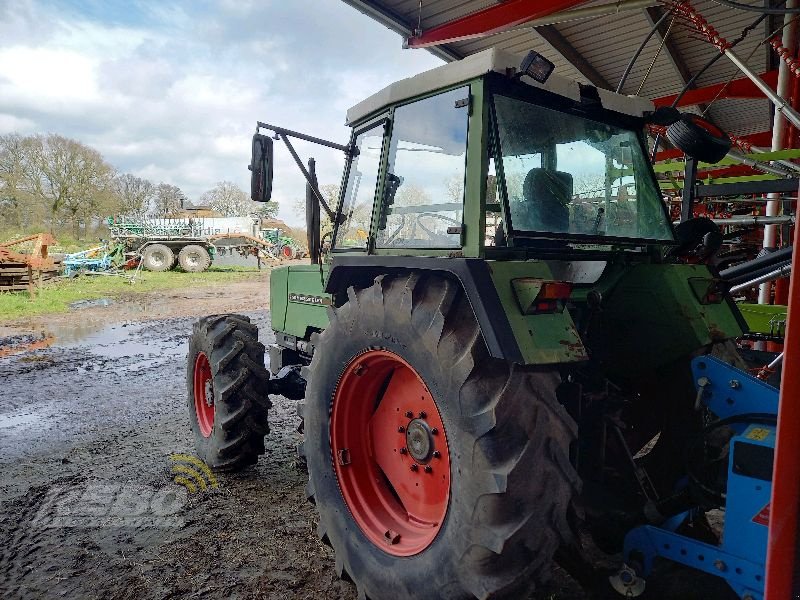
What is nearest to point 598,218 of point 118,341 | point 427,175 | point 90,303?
point 427,175

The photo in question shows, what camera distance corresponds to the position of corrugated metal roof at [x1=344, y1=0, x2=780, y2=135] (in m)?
7.11

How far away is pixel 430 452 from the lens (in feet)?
7.79

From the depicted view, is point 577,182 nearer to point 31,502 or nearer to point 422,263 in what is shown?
point 422,263

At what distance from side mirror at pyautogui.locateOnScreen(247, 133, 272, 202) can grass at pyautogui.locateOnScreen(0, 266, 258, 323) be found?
408 inches

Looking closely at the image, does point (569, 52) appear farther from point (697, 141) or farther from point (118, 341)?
point (118, 341)

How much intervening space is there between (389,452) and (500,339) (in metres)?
1.02

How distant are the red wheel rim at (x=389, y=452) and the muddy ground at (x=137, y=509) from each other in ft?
1.32

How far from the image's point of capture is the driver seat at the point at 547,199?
2500 millimetres

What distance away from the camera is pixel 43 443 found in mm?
4551

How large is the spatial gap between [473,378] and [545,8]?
532 centimetres

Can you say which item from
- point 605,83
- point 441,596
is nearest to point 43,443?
point 441,596

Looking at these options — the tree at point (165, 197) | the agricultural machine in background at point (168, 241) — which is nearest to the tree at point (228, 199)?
the tree at point (165, 197)

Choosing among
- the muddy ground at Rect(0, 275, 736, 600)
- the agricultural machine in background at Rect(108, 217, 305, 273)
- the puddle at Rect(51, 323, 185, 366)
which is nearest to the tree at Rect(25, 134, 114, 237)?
the agricultural machine in background at Rect(108, 217, 305, 273)

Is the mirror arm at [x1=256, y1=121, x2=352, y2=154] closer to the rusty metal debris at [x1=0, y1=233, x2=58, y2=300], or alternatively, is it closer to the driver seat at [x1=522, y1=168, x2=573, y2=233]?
the driver seat at [x1=522, y1=168, x2=573, y2=233]
